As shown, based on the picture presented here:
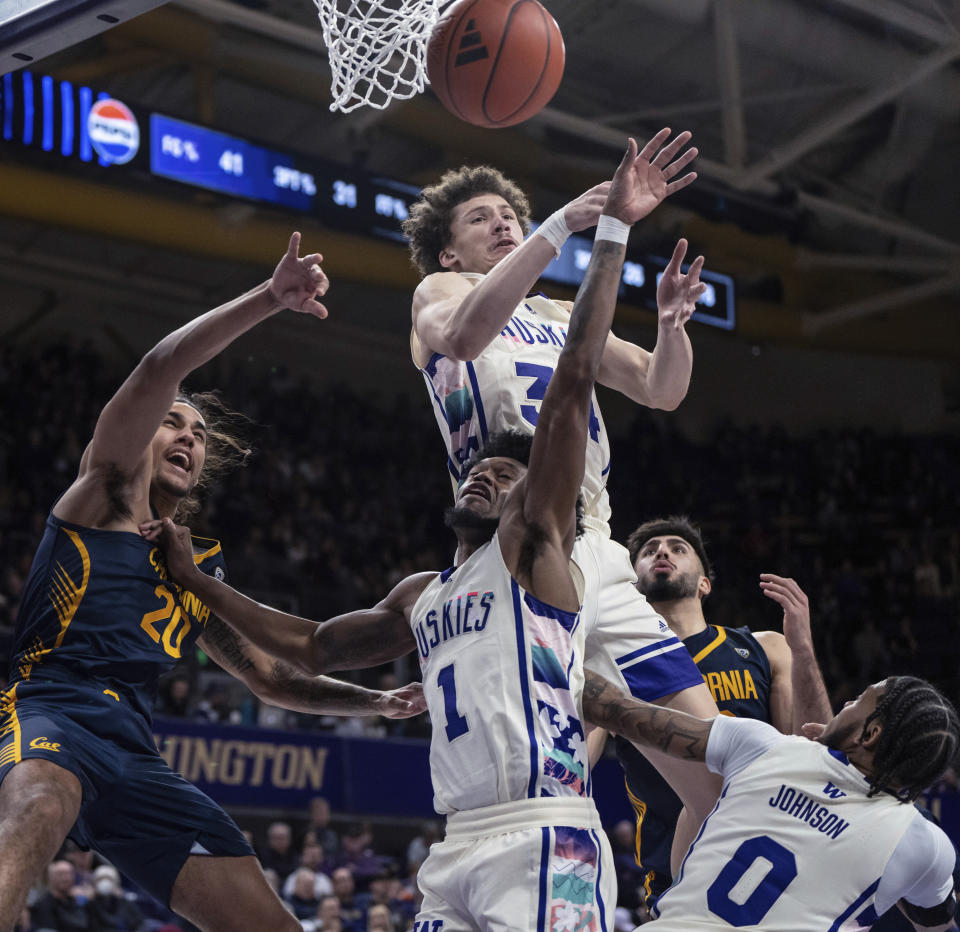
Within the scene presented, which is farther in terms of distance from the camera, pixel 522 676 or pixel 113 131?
pixel 113 131

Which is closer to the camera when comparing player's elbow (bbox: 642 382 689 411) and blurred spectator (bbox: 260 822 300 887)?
player's elbow (bbox: 642 382 689 411)

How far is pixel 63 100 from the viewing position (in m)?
11.4

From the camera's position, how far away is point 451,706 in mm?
3590

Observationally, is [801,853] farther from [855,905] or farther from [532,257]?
[532,257]

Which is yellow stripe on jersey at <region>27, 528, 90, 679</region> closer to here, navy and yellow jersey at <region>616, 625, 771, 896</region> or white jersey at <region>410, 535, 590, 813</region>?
white jersey at <region>410, 535, 590, 813</region>

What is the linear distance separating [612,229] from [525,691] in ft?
4.43

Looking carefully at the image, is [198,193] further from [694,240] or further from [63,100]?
[694,240]

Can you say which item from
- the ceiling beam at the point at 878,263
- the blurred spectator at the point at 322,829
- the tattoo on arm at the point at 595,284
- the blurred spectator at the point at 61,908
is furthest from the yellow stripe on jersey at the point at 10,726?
the ceiling beam at the point at 878,263

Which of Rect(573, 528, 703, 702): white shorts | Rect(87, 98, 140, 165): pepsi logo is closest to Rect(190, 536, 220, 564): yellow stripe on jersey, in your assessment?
Rect(573, 528, 703, 702): white shorts

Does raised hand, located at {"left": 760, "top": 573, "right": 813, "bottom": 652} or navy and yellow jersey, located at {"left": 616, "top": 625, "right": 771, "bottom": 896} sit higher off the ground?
raised hand, located at {"left": 760, "top": 573, "right": 813, "bottom": 652}

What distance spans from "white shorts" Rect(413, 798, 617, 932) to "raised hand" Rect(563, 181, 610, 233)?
1.71m

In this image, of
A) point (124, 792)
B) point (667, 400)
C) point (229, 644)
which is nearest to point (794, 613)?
point (667, 400)

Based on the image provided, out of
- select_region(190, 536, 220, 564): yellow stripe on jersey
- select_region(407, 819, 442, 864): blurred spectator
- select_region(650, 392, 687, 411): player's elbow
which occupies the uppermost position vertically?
select_region(650, 392, 687, 411): player's elbow

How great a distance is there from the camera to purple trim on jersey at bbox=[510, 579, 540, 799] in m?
3.44
